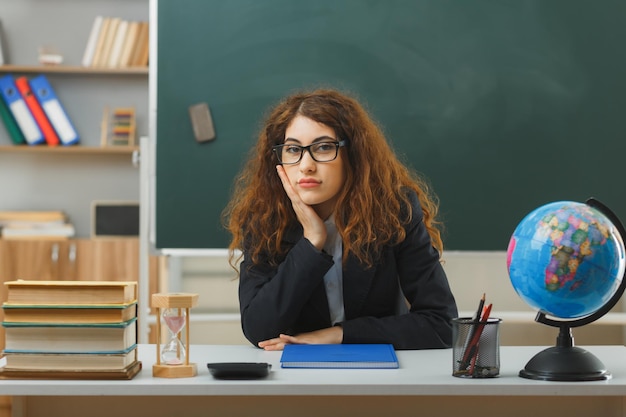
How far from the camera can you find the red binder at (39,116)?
465 cm

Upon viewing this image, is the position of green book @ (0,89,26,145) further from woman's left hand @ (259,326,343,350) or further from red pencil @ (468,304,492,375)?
red pencil @ (468,304,492,375)

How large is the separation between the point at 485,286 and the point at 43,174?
8.57ft

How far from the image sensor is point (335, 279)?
2.20 m

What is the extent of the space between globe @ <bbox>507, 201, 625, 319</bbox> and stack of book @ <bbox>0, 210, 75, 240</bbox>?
11.2 ft

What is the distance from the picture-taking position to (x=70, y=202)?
16.1 ft

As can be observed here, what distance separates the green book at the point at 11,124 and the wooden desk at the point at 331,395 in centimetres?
334

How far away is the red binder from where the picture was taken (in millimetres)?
4652

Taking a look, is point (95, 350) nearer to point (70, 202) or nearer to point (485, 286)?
point (485, 286)

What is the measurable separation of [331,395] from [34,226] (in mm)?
3358

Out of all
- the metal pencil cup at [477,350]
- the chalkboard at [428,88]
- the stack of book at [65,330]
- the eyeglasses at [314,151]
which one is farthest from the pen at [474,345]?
the chalkboard at [428,88]

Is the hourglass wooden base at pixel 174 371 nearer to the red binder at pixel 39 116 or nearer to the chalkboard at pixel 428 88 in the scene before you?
the chalkboard at pixel 428 88

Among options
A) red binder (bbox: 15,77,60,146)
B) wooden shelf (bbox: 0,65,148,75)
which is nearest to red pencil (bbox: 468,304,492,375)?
wooden shelf (bbox: 0,65,148,75)

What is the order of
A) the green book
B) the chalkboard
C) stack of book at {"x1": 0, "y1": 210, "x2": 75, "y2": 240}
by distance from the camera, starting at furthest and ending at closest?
1. the green book
2. stack of book at {"x1": 0, "y1": 210, "x2": 75, "y2": 240}
3. the chalkboard

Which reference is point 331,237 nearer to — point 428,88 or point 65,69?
point 428,88
